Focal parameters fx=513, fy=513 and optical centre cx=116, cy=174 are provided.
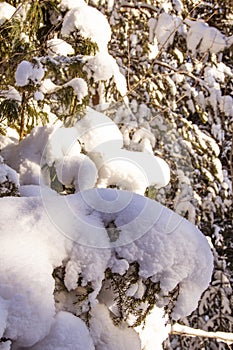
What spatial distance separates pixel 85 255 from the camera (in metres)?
1.65

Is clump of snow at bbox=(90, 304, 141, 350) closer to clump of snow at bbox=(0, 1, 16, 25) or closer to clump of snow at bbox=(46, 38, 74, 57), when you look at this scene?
clump of snow at bbox=(46, 38, 74, 57)

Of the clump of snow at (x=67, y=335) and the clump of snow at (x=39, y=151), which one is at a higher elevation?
the clump of snow at (x=67, y=335)

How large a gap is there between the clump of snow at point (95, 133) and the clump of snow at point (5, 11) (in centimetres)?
76

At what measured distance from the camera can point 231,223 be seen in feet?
22.9

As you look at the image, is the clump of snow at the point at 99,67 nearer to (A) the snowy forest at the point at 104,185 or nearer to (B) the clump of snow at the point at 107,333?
(A) the snowy forest at the point at 104,185

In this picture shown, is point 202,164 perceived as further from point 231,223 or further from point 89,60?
point 89,60

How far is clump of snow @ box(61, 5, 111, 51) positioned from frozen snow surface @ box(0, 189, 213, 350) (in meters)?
1.83

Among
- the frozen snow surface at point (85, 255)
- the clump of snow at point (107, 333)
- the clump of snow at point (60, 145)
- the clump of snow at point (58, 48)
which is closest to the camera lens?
the frozen snow surface at point (85, 255)

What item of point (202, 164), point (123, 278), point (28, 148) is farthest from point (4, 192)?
point (202, 164)

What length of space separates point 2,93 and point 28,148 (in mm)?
354

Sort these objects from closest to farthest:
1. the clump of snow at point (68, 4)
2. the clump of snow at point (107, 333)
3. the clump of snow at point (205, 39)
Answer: the clump of snow at point (107, 333), the clump of snow at point (68, 4), the clump of snow at point (205, 39)

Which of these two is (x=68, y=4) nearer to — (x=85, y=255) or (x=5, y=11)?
(x=5, y=11)

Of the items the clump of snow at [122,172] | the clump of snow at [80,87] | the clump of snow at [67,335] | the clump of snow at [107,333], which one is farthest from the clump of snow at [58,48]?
the clump of snow at [67,335]

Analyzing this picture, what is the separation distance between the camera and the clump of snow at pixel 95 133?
124 inches
